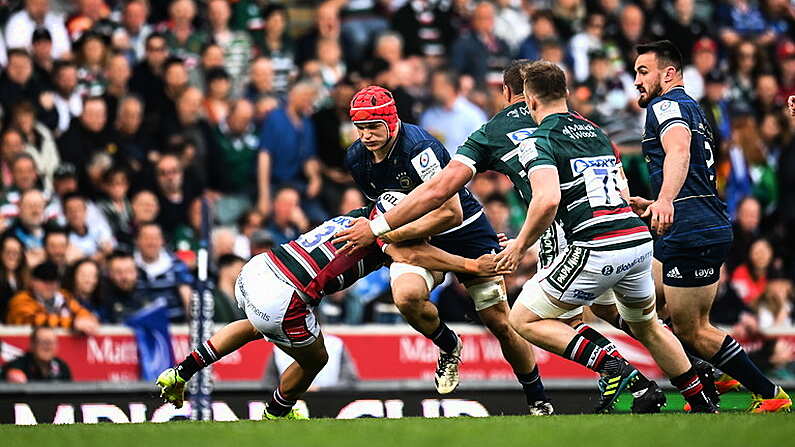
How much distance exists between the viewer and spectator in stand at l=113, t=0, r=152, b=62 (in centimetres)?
1641

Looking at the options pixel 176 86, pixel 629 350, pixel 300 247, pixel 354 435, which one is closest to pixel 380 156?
pixel 300 247

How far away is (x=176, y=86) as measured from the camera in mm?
15984

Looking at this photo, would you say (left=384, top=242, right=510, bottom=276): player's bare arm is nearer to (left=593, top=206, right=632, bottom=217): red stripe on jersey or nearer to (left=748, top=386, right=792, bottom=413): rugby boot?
(left=593, top=206, right=632, bottom=217): red stripe on jersey

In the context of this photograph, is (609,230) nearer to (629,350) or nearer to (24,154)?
(629,350)

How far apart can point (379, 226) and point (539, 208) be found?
4.20ft

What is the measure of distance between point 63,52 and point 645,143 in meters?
8.47

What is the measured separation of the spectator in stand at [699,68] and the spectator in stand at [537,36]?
1816 mm

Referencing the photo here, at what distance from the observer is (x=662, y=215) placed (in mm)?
9031

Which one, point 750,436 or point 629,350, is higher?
point 750,436

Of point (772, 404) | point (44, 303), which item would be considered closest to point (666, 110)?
point (772, 404)

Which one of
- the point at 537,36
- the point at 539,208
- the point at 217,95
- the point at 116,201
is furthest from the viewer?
the point at 537,36

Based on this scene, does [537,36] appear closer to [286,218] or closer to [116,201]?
[286,218]

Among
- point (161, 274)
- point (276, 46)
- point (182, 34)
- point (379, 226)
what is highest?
point (182, 34)

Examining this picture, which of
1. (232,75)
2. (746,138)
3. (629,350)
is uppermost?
(232,75)
